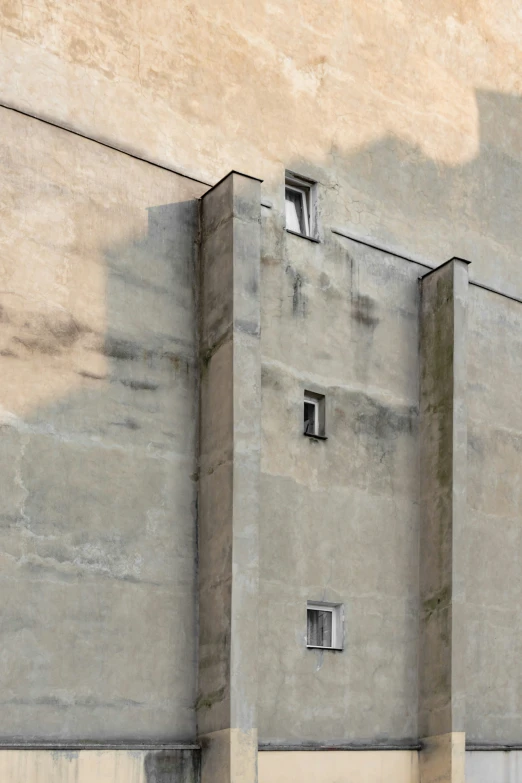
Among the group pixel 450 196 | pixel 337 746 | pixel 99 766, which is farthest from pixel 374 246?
pixel 99 766

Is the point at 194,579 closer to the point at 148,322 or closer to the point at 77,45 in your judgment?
the point at 148,322

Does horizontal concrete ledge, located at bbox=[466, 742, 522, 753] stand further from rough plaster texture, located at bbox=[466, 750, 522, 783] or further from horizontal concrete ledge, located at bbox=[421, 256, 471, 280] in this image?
horizontal concrete ledge, located at bbox=[421, 256, 471, 280]

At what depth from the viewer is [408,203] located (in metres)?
19.5

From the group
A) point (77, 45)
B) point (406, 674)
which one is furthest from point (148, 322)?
point (406, 674)

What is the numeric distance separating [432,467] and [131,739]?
21.3 ft

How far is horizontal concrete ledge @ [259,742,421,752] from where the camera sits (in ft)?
51.4

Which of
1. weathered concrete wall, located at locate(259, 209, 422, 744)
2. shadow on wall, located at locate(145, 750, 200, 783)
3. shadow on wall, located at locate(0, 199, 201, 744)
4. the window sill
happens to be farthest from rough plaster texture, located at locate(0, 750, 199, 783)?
the window sill

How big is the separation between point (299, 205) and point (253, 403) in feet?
13.1

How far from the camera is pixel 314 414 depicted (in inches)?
687

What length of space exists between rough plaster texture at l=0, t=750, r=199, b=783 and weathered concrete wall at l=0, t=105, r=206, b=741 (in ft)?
1.06

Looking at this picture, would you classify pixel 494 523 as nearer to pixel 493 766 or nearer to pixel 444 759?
pixel 493 766

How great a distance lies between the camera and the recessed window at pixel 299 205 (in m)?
18.1

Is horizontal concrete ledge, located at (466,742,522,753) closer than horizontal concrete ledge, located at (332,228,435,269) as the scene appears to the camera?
Yes

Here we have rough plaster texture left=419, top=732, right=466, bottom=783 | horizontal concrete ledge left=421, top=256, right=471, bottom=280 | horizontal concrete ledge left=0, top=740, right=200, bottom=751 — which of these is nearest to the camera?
horizontal concrete ledge left=0, top=740, right=200, bottom=751
